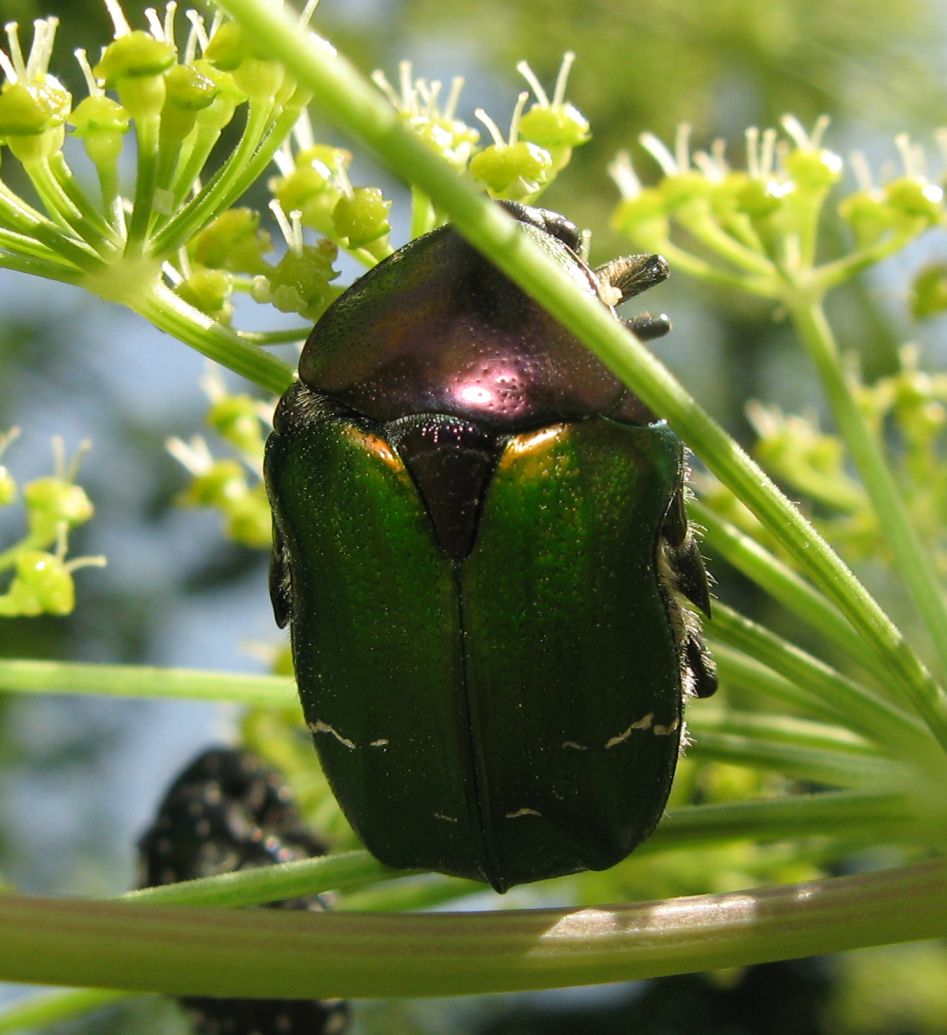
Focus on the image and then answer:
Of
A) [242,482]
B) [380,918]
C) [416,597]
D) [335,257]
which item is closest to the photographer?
[380,918]

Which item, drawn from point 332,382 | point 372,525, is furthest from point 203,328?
point 372,525

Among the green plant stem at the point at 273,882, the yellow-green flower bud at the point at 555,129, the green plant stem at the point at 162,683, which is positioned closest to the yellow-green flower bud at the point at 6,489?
the green plant stem at the point at 162,683

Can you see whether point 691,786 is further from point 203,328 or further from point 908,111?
point 908,111

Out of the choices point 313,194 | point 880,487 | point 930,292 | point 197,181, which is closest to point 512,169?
point 313,194

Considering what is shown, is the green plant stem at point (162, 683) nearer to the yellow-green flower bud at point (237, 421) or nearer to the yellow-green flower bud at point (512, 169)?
the yellow-green flower bud at point (237, 421)

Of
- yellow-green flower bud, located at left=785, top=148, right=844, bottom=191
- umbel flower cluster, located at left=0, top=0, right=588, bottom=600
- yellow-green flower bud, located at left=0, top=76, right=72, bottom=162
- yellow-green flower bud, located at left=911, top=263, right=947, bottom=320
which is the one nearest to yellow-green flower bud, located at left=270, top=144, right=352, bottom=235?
umbel flower cluster, located at left=0, top=0, right=588, bottom=600

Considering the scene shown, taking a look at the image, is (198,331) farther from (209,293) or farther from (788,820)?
(788,820)
